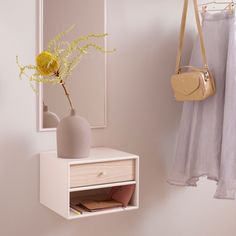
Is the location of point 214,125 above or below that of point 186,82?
below

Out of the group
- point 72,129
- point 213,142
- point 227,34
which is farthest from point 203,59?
point 72,129

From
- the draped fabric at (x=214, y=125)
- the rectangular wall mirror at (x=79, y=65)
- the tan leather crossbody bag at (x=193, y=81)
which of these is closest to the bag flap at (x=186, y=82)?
the tan leather crossbody bag at (x=193, y=81)

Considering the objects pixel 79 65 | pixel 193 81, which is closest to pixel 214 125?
pixel 193 81

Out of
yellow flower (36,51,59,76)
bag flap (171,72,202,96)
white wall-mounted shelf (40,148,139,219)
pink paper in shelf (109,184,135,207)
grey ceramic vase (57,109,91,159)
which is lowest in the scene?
pink paper in shelf (109,184,135,207)

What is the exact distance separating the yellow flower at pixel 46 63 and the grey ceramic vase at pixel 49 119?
0.24 m

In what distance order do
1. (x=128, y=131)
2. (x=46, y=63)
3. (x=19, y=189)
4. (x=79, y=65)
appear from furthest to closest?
(x=128, y=131) → (x=79, y=65) → (x=19, y=189) → (x=46, y=63)

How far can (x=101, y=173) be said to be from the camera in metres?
2.04

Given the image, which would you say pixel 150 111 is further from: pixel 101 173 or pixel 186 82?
pixel 101 173

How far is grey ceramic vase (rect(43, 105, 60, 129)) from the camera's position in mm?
2172

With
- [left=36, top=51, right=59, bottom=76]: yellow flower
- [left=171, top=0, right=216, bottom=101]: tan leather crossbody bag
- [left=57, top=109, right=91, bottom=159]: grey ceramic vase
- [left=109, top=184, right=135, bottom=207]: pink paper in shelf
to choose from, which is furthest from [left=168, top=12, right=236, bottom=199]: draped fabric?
[left=36, top=51, right=59, bottom=76]: yellow flower

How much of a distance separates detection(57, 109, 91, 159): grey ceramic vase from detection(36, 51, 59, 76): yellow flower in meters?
0.21

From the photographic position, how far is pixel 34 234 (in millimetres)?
2189

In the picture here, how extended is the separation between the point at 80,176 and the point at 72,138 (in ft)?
0.52

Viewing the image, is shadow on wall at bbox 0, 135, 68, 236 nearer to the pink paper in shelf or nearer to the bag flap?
the pink paper in shelf
